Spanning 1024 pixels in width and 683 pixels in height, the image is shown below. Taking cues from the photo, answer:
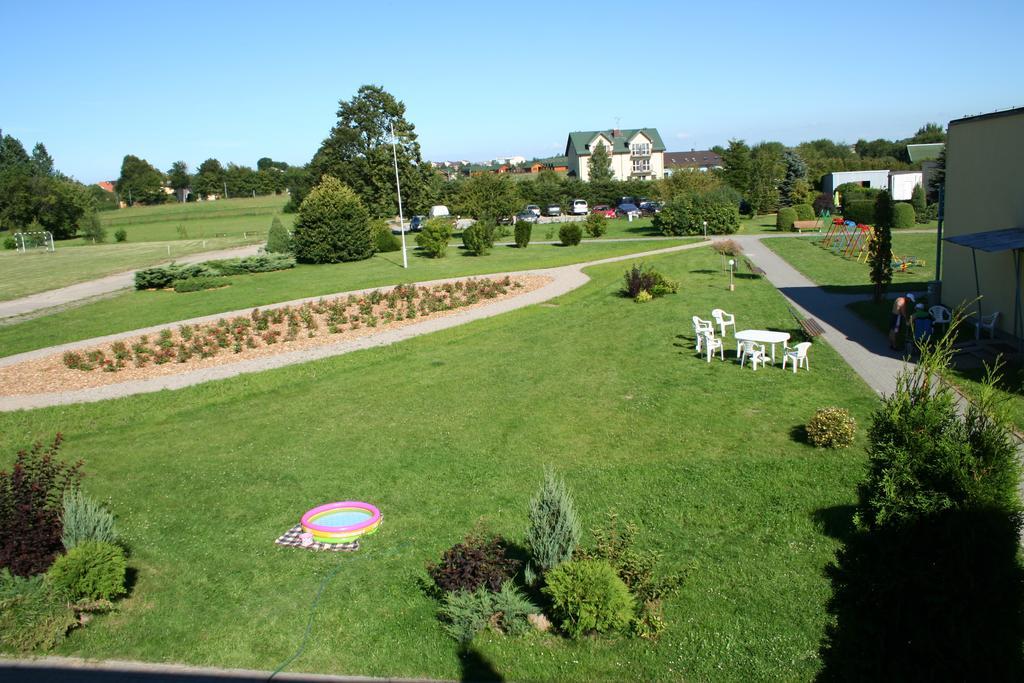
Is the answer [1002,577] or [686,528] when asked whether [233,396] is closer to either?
[686,528]

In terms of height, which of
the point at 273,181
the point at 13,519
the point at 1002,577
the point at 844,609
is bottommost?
the point at 13,519

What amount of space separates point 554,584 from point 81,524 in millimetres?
4648

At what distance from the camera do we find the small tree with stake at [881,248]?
18578mm

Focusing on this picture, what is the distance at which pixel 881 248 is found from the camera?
18828mm

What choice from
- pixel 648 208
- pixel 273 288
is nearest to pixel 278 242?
pixel 273 288

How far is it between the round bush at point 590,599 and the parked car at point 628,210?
51221mm

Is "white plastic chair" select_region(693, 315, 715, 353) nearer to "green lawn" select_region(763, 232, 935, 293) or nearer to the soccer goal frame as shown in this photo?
"green lawn" select_region(763, 232, 935, 293)

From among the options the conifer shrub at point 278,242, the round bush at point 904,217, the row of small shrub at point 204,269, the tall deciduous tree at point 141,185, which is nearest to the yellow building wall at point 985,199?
the round bush at point 904,217

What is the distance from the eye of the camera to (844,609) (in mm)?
4031

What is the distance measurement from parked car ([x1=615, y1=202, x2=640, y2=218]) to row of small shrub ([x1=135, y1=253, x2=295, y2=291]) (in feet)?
92.9

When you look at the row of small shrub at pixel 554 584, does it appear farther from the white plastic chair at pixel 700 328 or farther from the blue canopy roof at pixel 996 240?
the blue canopy roof at pixel 996 240

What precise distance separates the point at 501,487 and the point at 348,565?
2.33 metres

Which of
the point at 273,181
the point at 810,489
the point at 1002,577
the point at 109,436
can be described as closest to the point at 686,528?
the point at 810,489

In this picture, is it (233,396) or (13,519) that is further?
(233,396)
